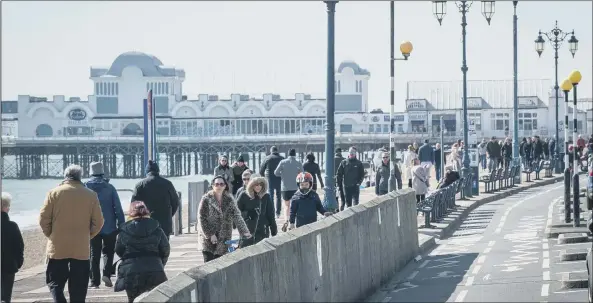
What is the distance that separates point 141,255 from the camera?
10734 mm

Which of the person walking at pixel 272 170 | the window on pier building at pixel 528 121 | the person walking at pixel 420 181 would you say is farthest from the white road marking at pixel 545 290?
the window on pier building at pixel 528 121

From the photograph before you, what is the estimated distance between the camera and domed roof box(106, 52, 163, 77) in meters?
157

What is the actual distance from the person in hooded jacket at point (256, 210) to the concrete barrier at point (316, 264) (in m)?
1.06

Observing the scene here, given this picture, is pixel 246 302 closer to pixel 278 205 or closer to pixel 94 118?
pixel 278 205

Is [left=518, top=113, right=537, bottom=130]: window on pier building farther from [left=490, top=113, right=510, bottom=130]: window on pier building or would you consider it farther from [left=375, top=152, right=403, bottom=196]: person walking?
[left=375, top=152, right=403, bottom=196]: person walking

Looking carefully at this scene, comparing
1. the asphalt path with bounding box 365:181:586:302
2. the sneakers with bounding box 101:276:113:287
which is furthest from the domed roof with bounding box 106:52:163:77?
the sneakers with bounding box 101:276:113:287

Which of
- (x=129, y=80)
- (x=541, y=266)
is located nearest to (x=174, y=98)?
(x=129, y=80)

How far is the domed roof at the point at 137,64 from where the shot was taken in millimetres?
157125

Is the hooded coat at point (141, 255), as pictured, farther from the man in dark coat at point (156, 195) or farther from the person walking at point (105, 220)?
the man in dark coat at point (156, 195)

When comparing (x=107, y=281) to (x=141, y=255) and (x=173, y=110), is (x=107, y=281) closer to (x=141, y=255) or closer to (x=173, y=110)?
(x=141, y=255)

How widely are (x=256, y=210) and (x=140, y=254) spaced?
4.14 meters

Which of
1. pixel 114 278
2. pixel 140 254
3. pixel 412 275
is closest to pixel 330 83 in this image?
pixel 412 275

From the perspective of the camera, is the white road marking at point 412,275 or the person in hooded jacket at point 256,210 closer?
the person in hooded jacket at point 256,210

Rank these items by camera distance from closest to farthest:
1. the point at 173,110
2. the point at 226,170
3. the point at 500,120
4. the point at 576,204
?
the point at 576,204
the point at 226,170
the point at 500,120
the point at 173,110
